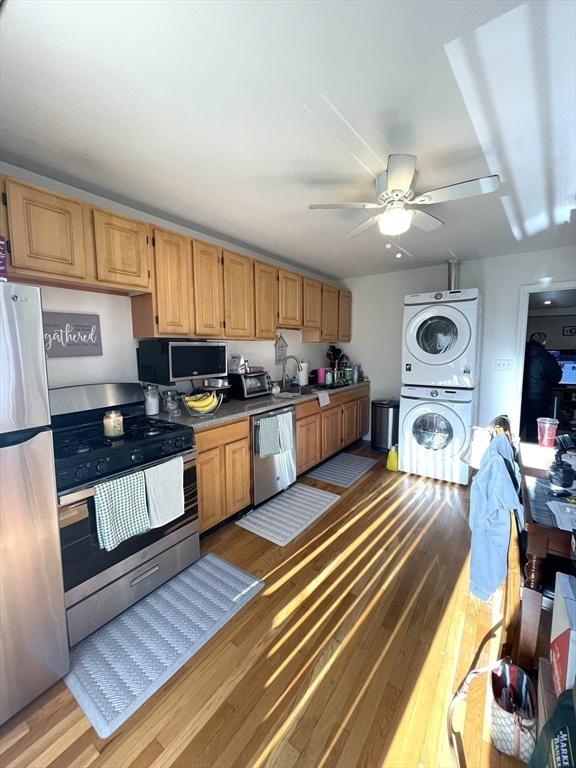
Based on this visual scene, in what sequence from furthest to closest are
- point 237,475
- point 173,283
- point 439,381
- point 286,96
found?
point 439,381, point 237,475, point 173,283, point 286,96

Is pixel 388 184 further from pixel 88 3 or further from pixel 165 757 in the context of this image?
pixel 165 757

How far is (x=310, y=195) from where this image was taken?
82.4 inches

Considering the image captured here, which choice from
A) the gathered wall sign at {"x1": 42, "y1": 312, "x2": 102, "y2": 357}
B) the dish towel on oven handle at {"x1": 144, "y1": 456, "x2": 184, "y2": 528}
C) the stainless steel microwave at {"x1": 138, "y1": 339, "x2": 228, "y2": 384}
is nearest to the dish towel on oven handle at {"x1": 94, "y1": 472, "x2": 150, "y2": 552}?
the dish towel on oven handle at {"x1": 144, "y1": 456, "x2": 184, "y2": 528}

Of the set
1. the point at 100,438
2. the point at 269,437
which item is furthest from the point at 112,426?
the point at 269,437

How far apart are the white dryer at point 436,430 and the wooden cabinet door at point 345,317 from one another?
1.38 metres

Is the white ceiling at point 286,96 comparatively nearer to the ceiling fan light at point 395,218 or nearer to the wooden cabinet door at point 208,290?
the ceiling fan light at point 395,218

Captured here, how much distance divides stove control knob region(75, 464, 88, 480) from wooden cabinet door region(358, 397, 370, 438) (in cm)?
354

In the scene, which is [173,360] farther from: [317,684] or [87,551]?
[317,684]

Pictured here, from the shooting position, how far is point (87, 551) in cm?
155

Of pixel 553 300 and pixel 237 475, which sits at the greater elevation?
pixel 553 300

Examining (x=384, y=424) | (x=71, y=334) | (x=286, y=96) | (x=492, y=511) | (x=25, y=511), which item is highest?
(x=286, y=96)

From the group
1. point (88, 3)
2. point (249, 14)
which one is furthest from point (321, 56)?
point (88, 3)

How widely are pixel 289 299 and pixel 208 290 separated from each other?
1.14 metres

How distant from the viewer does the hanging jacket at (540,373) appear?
4.09 m
